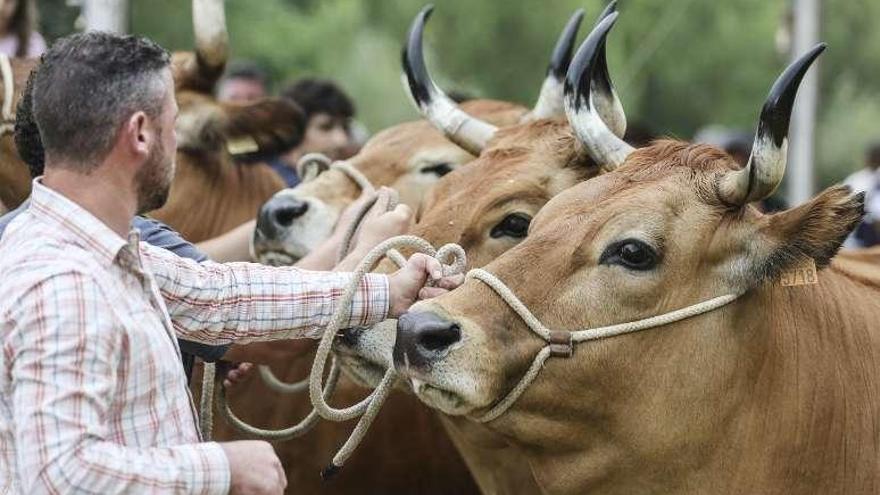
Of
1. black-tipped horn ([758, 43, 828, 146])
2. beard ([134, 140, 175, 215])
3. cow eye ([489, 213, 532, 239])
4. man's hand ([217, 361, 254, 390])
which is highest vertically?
black-tipped horn ([758, 43, 828, 146])

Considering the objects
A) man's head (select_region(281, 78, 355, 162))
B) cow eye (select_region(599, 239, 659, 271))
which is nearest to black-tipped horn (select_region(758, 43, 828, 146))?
cow eye (select_region(599, 239, 659, 271))

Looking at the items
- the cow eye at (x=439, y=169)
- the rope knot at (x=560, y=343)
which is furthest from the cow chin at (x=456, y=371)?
the cow eye at (x=439, y=169)

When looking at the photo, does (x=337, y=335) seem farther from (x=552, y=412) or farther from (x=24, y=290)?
(x=24, y=290)

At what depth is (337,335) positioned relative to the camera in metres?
4.79

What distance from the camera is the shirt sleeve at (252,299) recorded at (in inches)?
162

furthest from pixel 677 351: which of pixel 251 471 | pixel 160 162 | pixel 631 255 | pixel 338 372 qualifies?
pixel 160 162

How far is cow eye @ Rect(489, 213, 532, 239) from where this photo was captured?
17.3 ft

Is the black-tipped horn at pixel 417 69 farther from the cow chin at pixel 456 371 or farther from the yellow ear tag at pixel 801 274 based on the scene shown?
the yellow ear tag at pixel 801 274

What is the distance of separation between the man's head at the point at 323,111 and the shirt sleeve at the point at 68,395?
22.8 feet

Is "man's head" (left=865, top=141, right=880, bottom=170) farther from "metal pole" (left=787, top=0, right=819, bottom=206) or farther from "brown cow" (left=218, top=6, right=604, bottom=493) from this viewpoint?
"brown cow" (left=218, top=6, right=604, bottom=493)

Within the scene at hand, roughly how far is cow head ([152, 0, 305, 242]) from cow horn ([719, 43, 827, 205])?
348 cm

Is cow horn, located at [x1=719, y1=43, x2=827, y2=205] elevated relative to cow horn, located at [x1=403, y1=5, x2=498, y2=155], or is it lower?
elevated

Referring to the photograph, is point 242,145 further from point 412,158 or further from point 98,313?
point 98,313

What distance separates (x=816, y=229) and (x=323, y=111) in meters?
6.50
